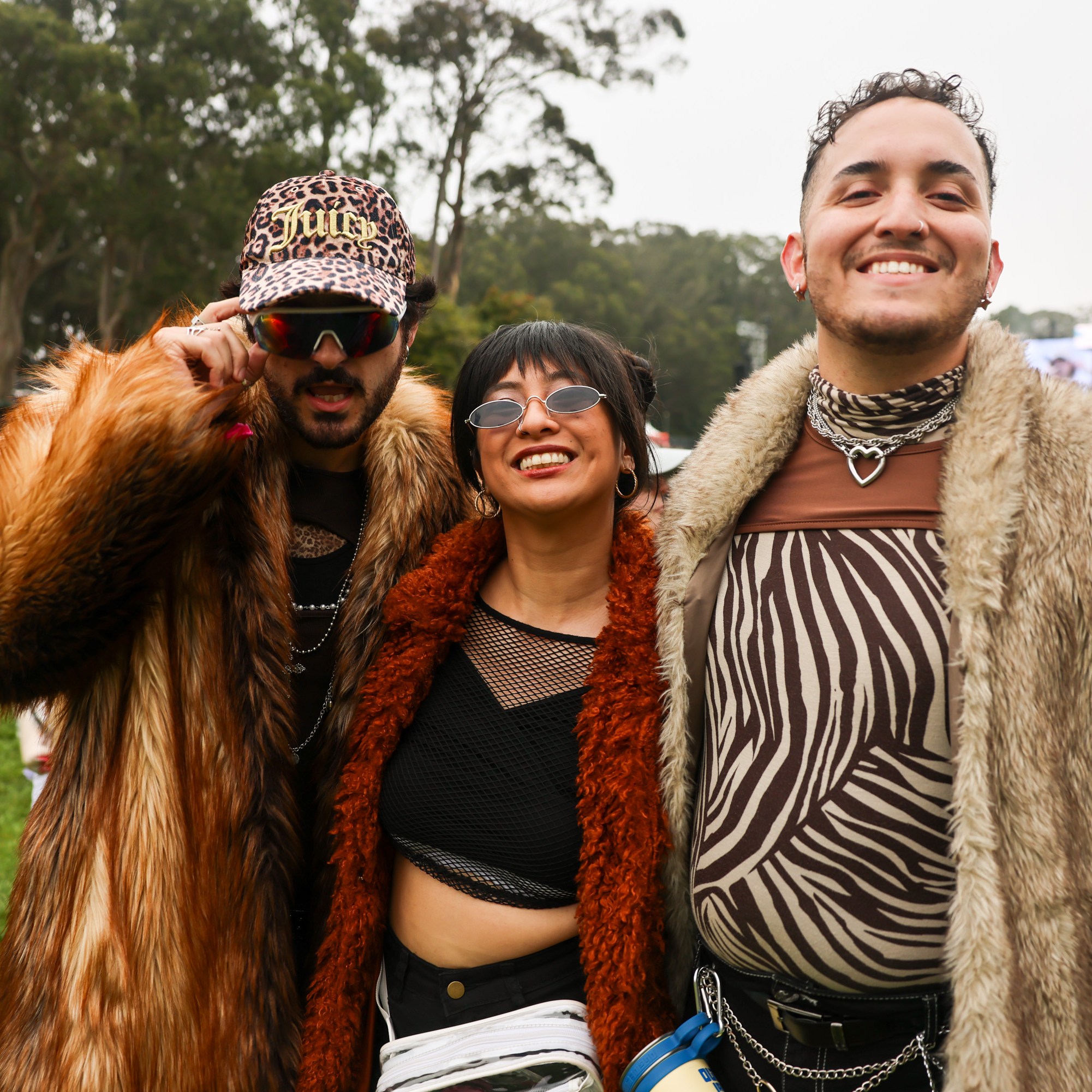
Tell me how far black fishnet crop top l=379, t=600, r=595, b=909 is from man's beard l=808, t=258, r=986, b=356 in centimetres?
95

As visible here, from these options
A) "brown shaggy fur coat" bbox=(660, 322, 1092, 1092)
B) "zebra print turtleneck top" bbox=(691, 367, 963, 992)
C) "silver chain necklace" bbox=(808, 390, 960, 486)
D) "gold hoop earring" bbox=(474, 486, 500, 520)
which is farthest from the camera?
"gold hoop earring" bbox=(474, 486, 500, 520)

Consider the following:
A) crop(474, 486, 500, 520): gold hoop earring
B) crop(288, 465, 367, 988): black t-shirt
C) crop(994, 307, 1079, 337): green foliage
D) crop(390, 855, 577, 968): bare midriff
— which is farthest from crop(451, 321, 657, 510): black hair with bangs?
crop(994, 307, 1079, 337): green foliage

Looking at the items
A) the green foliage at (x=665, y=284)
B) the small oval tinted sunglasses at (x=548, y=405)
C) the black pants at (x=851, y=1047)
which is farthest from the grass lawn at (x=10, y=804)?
the green foliage at (x=665, y=284)

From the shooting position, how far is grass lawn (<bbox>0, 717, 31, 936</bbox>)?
16.3 ft

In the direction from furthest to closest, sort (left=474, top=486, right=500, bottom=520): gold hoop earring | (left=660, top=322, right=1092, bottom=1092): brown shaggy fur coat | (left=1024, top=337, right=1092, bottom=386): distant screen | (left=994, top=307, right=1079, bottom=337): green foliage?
(left=994, top=307, right=1079, bottom=337): green foliage < (left=1024, top=337, right=1092, bottom=386): distant screen < (left=474, top=486, right=500, bottom=520): gold hoop earring < (left=660, top=322, right=1092, bottom=1092): brown shaggy fur coat

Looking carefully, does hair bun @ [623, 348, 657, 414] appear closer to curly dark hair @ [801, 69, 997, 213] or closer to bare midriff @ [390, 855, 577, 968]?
curly dark hair @ [801, 69, 997, 213]

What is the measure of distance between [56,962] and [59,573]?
32.8 inches

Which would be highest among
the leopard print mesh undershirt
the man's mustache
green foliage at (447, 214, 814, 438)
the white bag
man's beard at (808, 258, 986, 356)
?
green foliage at (447, 214, 814, 438)

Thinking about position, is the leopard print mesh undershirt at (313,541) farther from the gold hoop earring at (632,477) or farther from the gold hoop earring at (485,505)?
the gold hoop earring at (632,477)

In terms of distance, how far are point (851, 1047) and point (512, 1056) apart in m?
0.68

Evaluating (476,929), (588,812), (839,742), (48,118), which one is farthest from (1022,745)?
(48,118)

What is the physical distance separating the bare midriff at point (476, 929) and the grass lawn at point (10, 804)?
10.4 feet

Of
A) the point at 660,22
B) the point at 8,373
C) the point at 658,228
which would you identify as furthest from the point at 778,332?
the point at 8,373

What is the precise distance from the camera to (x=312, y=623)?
8.28 feet
